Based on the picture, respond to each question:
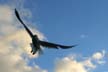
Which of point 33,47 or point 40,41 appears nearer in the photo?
point 33,47

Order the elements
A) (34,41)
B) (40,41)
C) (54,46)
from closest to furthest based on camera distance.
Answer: (34,41) < (40,41) < (54,46)

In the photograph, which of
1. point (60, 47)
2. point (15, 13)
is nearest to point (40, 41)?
point (60, 47)

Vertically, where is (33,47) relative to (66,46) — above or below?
below

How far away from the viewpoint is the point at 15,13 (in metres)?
17.2

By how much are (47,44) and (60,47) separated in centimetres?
216

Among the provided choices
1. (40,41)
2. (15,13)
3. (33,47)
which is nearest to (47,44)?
(40,41)

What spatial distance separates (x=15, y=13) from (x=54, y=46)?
21.4 feet

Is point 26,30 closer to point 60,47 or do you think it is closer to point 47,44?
point 47,44

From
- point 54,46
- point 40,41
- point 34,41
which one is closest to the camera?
point 34,41

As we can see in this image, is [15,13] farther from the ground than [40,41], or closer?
farther from the ground

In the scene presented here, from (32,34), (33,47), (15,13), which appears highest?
Answer: (15,13)

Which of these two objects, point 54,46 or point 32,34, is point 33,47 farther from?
point 54,46

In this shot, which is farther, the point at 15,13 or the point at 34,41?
the point at 15,13

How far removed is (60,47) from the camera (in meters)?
18.4
